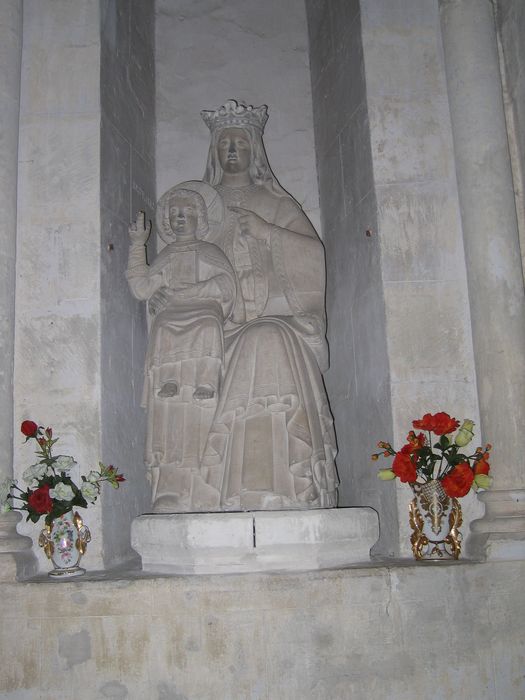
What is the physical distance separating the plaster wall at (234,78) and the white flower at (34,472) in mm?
2800

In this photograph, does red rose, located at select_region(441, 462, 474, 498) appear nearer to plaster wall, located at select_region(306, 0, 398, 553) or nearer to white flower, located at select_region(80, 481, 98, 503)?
plaster wall, located at select_region(306, 0, 398, 553)

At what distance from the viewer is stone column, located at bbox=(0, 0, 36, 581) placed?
431 cm

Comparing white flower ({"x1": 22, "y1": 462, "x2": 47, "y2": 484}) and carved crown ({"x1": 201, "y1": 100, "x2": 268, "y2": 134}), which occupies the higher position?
carved crown ({"x1": 201, "y1": 100, "x2": 268, "y2": 134})

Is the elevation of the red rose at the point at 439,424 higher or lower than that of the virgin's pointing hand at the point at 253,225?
lower

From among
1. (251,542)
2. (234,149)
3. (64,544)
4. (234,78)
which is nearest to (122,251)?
(234,149)

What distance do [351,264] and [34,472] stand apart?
253 centimetres

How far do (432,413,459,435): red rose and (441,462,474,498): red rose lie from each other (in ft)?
0.69

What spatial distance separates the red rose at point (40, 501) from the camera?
167 inches

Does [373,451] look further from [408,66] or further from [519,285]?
[408,66]

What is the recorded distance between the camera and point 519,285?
4742 mm

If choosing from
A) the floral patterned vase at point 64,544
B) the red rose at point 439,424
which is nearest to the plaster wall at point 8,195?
the floral patterned vase at point 64,544

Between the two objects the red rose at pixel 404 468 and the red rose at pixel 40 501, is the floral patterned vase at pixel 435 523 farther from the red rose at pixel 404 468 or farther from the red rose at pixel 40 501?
the red rose at pixel 40 501

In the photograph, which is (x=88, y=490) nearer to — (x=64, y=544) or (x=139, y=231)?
(x=64, y=544)

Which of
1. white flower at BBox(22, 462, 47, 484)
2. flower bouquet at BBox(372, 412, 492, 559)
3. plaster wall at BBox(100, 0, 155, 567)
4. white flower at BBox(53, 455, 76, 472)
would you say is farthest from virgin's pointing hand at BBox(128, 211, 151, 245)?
flower bouquet at BBox(372, 412, 492, 559)
